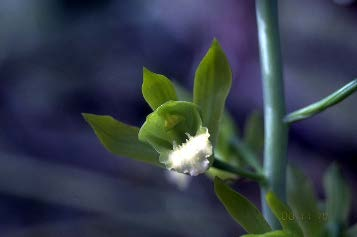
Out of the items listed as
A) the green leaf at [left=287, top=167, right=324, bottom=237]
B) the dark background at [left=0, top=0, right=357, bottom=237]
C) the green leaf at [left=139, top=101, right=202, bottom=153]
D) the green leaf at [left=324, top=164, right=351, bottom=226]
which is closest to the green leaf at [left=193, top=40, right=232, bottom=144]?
the green leaf at [left=139, top=101, right=202, bottom=153]

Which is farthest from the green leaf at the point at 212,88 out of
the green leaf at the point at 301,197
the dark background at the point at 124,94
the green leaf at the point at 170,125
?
the dark background at the point at 124,94

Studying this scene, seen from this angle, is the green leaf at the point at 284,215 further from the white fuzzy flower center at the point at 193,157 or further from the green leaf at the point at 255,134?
the green leaf at the point at 255,134

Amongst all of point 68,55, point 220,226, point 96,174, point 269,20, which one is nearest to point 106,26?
point 68,55

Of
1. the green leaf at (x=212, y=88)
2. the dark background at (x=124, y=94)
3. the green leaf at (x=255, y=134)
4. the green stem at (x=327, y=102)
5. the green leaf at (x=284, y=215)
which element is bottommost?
the green leaf at (x=284, y=215)

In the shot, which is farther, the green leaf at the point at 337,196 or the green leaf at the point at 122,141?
the green leaf at the point at 337,196

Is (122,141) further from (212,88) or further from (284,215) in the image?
(284,215)

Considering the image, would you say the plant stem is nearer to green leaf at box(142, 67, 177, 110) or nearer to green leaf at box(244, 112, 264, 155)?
green leaf at box(142, 67, 177, 110)

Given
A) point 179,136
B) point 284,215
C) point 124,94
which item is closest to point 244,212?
point 284,215
